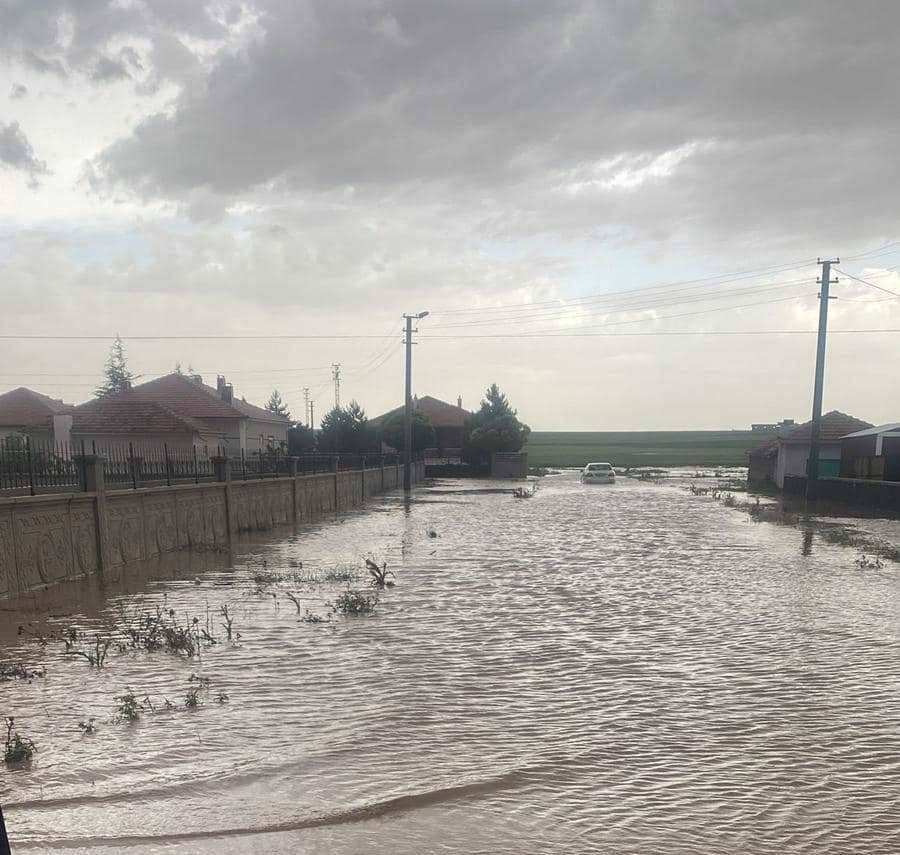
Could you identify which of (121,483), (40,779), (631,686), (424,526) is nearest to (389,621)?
(631,686)

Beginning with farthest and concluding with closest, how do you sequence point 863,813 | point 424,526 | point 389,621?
point 424,526, point 389,621, point 863,813

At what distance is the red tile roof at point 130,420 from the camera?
41.3 metres

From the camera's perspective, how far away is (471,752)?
5883 millimetres

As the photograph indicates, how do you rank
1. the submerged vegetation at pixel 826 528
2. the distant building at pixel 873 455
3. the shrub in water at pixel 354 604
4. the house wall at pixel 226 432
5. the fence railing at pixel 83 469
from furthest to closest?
1. the house wall at pixel 226 432
2. the distant building at pixel 873 455
3. the submerged vegetation at pixel 826 528
4. the fence railing at pixel 83 469
5. the shrub in water at pixel 354 604

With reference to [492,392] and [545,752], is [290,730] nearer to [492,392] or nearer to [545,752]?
[545,752]

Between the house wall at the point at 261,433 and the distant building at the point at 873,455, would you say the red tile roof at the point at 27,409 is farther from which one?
the distant building at the point at 873,455

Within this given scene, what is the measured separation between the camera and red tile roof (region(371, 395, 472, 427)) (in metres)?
84.5

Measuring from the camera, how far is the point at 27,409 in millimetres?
55500

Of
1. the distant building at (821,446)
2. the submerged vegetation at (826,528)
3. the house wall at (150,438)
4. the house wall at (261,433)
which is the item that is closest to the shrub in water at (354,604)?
the submerged vegetation at (826,528)

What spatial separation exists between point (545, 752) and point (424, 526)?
19.1 meters

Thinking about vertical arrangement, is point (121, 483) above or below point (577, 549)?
above

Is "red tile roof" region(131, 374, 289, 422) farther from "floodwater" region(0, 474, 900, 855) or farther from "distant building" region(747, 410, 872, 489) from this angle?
"floodwater" region(0, 474, 900, 855)

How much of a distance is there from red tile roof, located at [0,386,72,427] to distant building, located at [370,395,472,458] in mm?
29632

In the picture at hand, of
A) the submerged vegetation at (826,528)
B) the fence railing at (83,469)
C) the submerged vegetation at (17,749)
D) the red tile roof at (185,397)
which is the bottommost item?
the submerged vegetation at (826,528)
